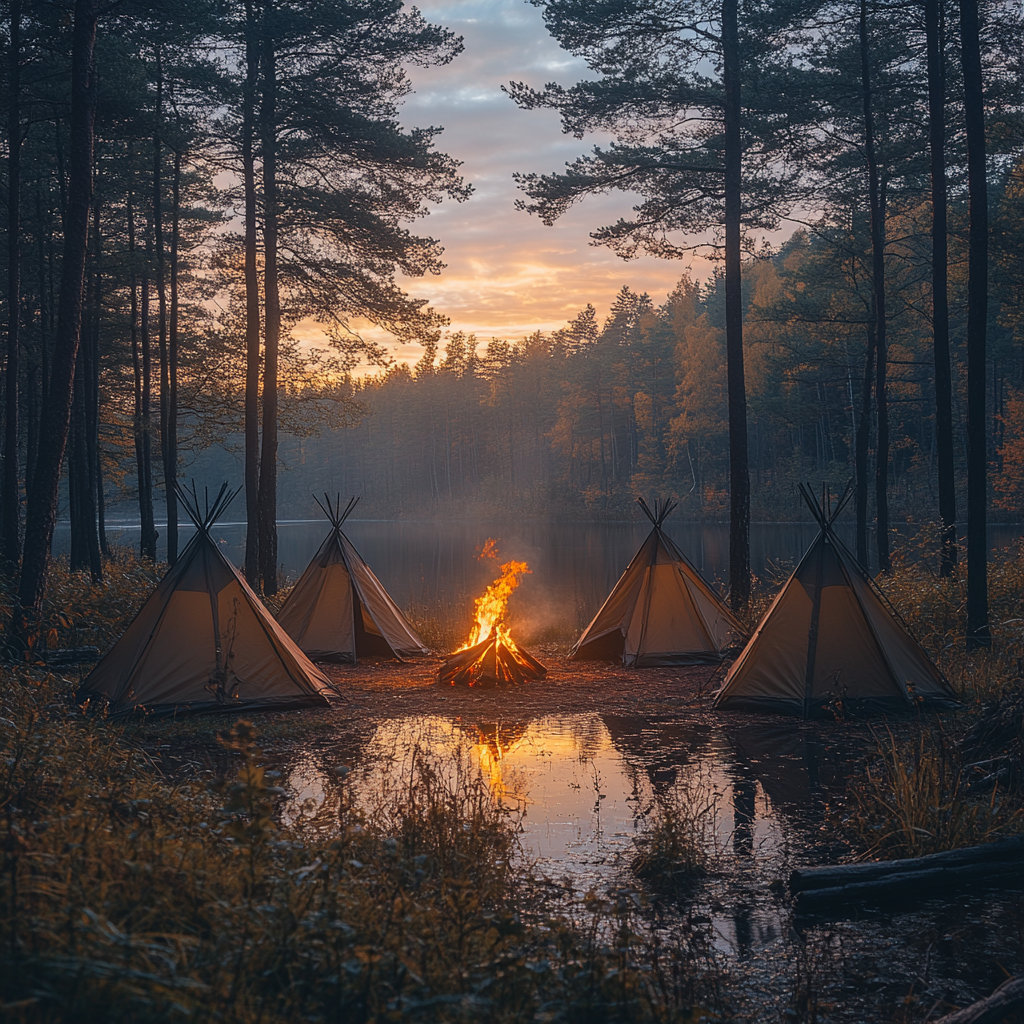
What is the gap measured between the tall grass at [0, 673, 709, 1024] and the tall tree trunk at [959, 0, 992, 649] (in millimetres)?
8918

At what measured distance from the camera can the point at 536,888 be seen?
17.2 feet

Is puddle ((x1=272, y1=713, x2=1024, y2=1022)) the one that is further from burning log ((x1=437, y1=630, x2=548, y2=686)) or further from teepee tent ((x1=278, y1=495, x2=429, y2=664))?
teepee tent ((x1=278, y1=495, x2=429, y2=664))

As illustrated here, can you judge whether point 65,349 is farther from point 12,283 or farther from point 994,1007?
point 994,1007

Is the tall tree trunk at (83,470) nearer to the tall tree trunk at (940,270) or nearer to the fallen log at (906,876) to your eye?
the tall tree trunk at (940,270)

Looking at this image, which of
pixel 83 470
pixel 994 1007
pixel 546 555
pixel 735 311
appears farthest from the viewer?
pixel 546 555

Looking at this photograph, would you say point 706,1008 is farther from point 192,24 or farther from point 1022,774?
point 192,24

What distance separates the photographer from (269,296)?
17562 mm

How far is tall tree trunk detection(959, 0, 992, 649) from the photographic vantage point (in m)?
11.4

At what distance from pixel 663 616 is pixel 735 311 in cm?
564

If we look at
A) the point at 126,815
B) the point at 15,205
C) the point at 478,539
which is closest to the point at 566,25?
the point at 15,205

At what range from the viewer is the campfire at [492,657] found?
1249 cm

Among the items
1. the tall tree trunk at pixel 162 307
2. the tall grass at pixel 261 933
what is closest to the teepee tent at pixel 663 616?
the tall grass at pixel 261 933

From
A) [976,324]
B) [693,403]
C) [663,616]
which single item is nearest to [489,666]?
[663,616]

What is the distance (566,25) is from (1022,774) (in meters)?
13.5
